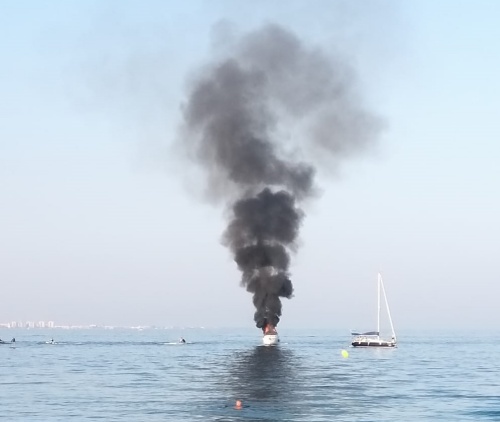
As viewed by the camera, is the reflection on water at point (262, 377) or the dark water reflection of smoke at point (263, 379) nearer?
the dark water reflection of smoke at point (263, 379)

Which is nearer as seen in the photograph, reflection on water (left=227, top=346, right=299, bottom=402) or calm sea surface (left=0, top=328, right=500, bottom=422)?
calm sea surface (left=0, top=328, right=500, bottom=422)

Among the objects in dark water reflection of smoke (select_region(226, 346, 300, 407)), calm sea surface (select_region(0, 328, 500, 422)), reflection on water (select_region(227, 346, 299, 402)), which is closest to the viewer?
calm sea surface (select_region(0, 328, 500, 422))

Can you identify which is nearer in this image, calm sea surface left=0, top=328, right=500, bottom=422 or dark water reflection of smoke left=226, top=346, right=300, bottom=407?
calm sea surface left=0, top=328, right=500, bottom=422

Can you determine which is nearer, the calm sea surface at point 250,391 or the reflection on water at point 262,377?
the calm sea surface at point 250,391

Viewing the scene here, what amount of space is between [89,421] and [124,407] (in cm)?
1244

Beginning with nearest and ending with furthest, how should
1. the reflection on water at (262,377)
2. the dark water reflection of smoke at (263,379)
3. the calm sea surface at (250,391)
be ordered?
the calm sea surface at (250,391) < the dark water reflection of smoke at (263,379) < the reflection on water at (262,377)

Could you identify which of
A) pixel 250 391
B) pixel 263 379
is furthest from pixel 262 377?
pixel 250 391

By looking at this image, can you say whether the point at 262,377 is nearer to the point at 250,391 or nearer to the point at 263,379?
the point at 263,379

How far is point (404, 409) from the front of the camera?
10100 centimetres

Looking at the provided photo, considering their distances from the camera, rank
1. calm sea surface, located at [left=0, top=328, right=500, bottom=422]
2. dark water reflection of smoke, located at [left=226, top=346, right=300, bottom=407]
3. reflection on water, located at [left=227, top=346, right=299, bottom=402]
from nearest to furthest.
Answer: calm sea surface, located at [left=0, top=328, right=500, bottom=422] < dark water reflection of smoke, located at [left=226, top=346, right=300, bottom=407] < reflection on water, located at [left=227, top=346, right=299, bottom=402]

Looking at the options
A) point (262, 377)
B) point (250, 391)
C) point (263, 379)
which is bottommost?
point (250, 391)

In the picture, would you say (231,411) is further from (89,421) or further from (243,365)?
(243,365)

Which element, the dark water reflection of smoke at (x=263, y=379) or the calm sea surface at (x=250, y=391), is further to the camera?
the dark water reflection of smoke at (x=263, y=379)

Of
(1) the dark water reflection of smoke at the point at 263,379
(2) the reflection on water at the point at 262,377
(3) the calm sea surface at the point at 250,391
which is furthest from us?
(2) the reflection on water at the point at 262,377
